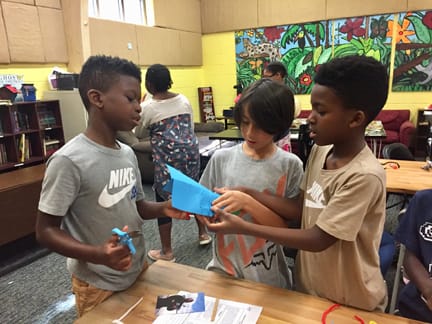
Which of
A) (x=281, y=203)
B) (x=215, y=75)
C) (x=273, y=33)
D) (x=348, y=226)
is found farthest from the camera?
(x=215, y=75)

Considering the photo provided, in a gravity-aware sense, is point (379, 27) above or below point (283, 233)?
above

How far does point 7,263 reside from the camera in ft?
9.40

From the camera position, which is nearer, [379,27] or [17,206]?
[17,206]

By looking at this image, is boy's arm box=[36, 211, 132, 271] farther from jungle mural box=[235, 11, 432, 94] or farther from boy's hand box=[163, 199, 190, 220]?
jungle mural box=[235, 11, 432, 94]

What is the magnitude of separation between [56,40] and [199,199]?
4.48 meters

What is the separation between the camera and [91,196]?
103 centimetres

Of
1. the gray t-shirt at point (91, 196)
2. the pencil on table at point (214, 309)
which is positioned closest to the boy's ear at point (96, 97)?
the gray t-shirt at point (91, 196)

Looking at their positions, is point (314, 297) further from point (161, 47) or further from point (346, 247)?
point (161, 47)

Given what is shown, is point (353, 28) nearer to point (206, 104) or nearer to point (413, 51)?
point (413, 51)

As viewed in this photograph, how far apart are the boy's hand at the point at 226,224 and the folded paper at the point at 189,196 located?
26mm

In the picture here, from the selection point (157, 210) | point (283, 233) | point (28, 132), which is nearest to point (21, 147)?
point (28, 132)

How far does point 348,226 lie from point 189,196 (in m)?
0.44

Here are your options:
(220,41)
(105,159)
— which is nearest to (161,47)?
(220,41)

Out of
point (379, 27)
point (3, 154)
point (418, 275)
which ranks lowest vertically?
point (418, 275)
